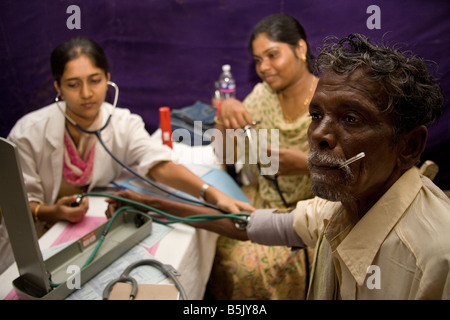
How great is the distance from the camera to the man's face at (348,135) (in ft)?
2.07

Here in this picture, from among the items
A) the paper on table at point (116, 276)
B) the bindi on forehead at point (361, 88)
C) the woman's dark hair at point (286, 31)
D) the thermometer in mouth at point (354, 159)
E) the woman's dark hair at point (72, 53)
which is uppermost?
the woman's dark hair at point (286, 31)

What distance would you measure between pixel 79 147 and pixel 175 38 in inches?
37.9

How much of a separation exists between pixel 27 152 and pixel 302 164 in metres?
1.06

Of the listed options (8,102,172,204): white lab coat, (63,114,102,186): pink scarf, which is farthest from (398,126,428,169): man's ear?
(63,114,102,186): pink scarf

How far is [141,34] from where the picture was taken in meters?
1.99

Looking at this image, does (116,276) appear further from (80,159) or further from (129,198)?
(80,159)

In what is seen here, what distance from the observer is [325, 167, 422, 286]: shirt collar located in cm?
68

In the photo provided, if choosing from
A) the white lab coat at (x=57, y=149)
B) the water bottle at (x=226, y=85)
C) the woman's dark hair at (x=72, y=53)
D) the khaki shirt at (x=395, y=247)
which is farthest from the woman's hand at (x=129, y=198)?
the water bottle at (x=226, y=85)

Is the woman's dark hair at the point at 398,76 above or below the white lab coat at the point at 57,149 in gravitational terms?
above

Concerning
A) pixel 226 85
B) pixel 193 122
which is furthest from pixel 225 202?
pixel 226 85

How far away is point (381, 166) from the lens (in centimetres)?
68

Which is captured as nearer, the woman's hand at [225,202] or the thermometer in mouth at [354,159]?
the thermometer in mouth at [354,159]

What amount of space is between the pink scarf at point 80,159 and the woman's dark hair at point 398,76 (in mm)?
1114

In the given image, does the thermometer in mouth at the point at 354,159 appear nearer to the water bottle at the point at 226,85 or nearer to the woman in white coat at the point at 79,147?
the woman in white coat at the point at 79,147
